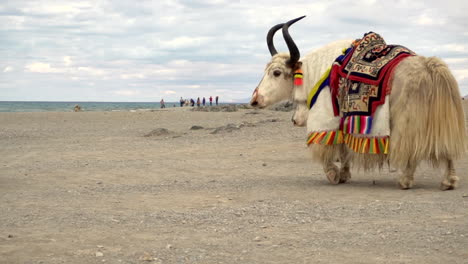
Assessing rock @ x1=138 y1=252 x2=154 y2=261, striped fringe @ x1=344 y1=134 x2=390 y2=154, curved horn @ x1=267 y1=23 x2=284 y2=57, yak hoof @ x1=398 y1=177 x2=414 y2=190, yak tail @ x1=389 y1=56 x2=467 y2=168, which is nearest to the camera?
rock @ x1=138 y1=252 x2=154 y2=261

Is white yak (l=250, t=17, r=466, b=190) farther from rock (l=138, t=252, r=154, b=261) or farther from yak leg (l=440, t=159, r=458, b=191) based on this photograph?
rock (l=138, t=252, r=154, b=261)

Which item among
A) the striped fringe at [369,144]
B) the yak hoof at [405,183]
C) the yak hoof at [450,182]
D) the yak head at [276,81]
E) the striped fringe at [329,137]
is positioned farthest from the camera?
the yak head at [276,81]

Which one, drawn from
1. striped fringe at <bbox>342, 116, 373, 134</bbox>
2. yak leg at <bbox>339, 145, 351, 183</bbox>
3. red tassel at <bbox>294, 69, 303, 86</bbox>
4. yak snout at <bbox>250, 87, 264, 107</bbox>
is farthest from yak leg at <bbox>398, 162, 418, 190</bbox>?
yak snout at <bbox>250, 87, 264, 107</bbox>

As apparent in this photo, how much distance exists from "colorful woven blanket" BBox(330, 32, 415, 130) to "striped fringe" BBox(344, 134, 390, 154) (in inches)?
4.4

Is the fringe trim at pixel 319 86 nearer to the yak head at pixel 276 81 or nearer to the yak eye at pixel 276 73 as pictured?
the yak head at pixel 276 81

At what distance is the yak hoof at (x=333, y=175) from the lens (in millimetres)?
8844

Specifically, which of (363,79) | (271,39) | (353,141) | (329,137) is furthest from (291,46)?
(353,141)

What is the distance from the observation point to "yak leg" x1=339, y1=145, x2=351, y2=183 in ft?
29.0

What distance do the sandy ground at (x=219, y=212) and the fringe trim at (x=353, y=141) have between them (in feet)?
1.79

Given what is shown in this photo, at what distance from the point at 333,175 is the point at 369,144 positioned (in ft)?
3.02

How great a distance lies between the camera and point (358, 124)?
8219mm

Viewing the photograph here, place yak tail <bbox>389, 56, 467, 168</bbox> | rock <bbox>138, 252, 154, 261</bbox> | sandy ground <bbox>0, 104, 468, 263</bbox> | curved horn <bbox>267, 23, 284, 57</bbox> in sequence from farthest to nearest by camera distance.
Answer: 1. curved horn <bbox>267, 23, 284, 57</bbox>
2. yak tail <bbox>389, 56, 467, 168</bbox>
3. sandy ground <bbox>0, 104, 468, 263</bbox>
4. rock <bbox>138, 252, 154, 261</bbox>

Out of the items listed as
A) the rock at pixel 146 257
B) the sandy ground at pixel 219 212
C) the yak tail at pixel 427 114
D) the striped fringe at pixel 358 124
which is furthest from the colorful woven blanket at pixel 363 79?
the rock at pixel 146 257

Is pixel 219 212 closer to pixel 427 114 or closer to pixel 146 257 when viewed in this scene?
pixel 146 257
